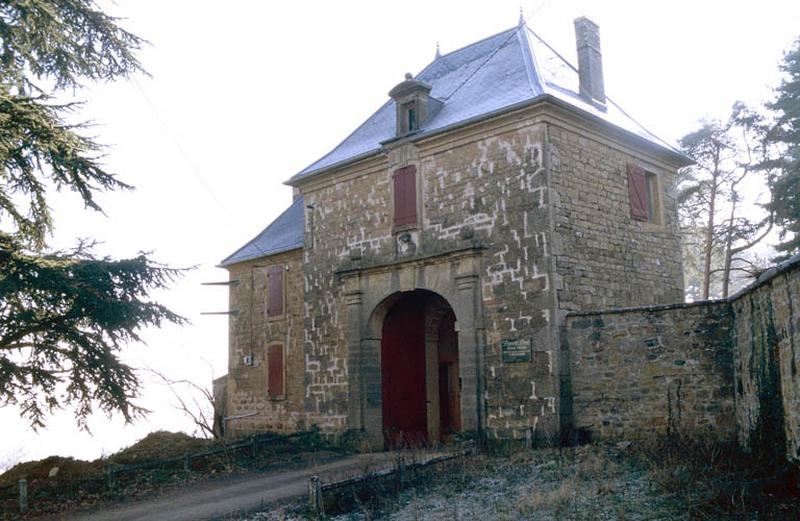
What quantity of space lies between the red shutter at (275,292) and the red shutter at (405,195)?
16.7 ft

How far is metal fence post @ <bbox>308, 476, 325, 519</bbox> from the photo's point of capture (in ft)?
30.7

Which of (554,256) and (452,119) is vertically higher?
(452,119)

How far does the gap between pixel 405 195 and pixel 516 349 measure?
161 inches

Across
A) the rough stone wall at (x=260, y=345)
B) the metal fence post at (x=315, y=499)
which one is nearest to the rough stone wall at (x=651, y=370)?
the metal fence post at (x=315, y=499)

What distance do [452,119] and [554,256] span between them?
3.62 meters

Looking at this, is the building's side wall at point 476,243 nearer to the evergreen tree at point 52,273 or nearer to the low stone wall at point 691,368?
the low stone wall at point 691,368

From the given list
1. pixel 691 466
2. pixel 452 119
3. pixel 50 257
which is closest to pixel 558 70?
pixel 452 119

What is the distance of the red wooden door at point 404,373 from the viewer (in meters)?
15.7

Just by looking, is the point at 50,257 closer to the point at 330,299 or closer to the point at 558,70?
the point at 330,299

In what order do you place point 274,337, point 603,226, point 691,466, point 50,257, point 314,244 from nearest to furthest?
Result: point 691,466 < point 50,257 < point 603,226 < point 314,244 < point 274,337

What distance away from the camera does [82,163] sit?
11.2 meters

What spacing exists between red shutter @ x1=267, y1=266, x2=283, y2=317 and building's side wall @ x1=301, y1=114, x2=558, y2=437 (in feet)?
7.57

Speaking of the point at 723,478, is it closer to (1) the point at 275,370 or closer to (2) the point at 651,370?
(2) the point at 651,370

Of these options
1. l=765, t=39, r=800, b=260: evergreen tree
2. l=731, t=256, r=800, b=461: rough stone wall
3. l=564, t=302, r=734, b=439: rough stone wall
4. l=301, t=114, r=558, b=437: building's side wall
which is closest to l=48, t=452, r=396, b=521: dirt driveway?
l=301, t=114, r=558, b=437: building's side wall
